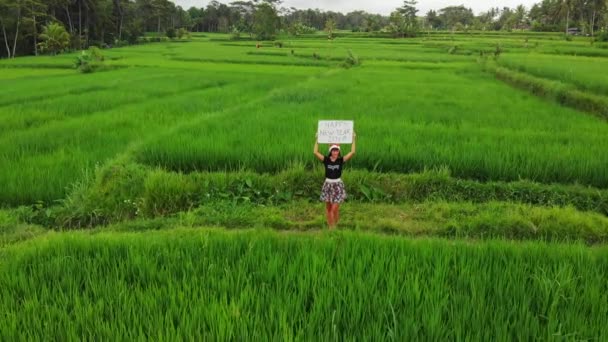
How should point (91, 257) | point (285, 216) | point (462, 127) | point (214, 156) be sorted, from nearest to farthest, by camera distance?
point (91, 257) < point (285, 216) < point (214, 156) < point (462, 127)

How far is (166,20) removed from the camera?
6725cm

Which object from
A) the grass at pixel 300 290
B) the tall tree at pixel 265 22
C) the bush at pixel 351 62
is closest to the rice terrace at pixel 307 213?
the grass at pixel 300 290

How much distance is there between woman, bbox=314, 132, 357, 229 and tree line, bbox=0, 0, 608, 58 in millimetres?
39456

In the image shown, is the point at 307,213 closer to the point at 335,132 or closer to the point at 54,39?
the point at 335,132

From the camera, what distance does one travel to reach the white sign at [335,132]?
411 cm

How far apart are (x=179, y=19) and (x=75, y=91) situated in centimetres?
6802

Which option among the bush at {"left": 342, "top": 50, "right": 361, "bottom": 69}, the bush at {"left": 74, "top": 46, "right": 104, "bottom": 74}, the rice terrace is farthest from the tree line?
the rice terrace

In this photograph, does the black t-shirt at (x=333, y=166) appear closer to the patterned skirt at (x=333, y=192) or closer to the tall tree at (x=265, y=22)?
the patterned skirt at (x=333, y=192)

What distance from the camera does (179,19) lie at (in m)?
75.3

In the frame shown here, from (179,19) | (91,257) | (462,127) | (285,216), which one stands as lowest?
(285,216)

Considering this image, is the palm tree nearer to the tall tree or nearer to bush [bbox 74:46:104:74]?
bush [bbox 74:46:104:74]

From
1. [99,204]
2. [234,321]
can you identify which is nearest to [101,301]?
[234,321]

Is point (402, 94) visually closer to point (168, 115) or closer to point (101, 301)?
point (168, 115)

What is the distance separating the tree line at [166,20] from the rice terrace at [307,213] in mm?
30861
